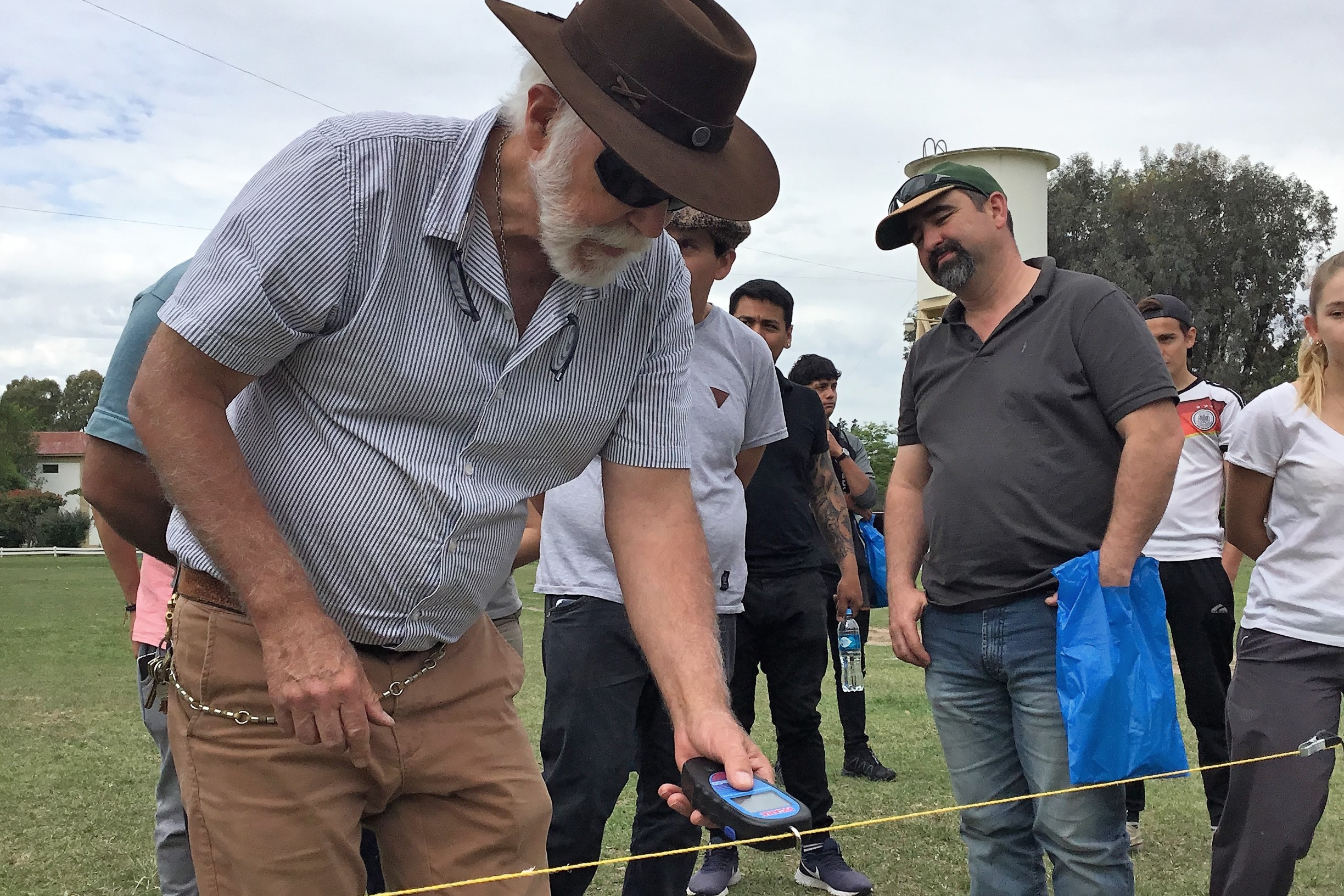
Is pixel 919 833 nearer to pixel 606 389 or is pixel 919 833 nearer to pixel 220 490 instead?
pixel 606 389

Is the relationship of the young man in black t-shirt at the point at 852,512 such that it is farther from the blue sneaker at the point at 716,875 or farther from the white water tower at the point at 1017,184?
the white water tower at the point at 1017,184

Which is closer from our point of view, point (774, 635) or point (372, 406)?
point (372, 406)

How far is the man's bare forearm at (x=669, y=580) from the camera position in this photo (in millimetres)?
2195

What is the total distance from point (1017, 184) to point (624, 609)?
16.9 m

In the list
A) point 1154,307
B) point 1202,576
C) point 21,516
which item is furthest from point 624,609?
point 21,516

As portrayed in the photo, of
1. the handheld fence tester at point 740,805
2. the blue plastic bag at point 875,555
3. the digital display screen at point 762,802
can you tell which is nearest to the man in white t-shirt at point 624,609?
the handheld fence tester at point 740,805

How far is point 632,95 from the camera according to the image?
1931 mm

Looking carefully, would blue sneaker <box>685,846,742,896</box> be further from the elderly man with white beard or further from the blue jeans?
the elderly man with white beard

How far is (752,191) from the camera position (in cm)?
205

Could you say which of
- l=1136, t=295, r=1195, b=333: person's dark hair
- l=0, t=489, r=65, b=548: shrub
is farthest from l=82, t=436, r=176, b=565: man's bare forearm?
l=0, t=489, r=65, b=548: shrub

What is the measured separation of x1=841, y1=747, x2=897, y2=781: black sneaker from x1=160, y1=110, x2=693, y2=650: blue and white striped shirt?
4804 mm

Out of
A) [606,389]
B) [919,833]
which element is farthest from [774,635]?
[606,389]

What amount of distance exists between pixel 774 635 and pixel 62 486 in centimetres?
9216

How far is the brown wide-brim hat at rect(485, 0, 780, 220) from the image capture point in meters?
1.88
